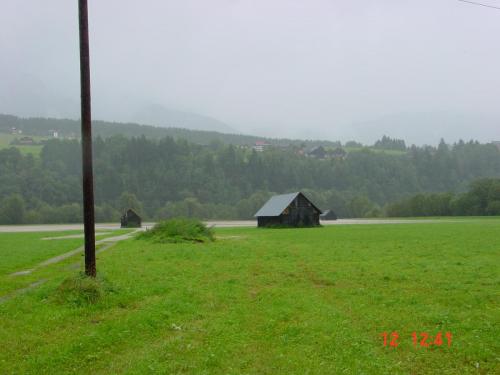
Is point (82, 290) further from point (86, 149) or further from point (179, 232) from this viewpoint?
point (179, 232)

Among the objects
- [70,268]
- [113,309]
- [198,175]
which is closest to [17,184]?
[198,175]

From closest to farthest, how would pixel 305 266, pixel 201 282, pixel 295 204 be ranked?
pixel 201 282
pixel 305 266
pixel 295 204

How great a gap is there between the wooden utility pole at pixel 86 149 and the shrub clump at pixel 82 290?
0.51 meters

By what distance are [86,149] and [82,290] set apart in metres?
3.64

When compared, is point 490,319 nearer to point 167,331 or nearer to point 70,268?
point 167,331

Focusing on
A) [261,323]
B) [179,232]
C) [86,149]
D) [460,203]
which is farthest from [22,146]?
[261,323]

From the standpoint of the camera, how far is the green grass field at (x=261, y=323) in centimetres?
755

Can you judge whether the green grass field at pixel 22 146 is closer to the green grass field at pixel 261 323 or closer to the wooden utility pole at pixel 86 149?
the green grass field at pixel 261 323

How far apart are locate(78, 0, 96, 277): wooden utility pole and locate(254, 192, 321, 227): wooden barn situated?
1991 inches

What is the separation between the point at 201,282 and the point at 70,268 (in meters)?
6.82

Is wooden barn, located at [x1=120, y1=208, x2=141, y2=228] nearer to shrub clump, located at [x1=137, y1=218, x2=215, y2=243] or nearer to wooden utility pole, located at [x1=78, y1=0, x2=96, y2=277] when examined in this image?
shrub clump, located at [x1=137, y1=218, x2=215, y2=243]

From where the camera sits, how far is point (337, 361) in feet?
25.1
